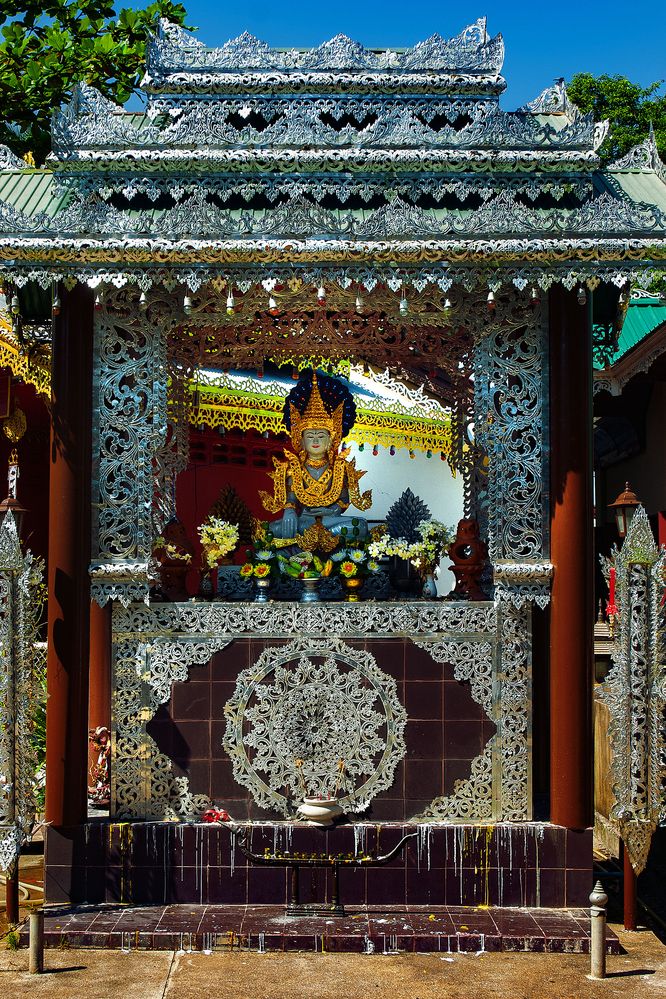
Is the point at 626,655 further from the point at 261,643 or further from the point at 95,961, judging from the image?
the point at 95,961

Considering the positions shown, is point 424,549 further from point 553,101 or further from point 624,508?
point 553,101

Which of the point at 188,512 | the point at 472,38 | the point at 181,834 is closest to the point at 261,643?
the point at 181,834

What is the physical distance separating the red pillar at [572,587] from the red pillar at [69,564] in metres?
3.34

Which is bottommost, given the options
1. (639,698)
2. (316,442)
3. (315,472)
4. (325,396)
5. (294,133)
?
(639,698)

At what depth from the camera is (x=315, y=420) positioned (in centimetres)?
1000

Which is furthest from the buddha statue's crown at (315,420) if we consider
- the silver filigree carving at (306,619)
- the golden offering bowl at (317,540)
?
the silver filigree carving at (306,619)

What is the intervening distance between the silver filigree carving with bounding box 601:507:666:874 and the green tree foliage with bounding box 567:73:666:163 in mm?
16055

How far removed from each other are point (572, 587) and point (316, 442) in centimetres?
277

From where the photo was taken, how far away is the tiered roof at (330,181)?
25.6 feet

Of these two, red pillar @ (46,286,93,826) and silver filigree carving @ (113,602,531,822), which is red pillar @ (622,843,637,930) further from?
red pillar @ (46,286,93,826)

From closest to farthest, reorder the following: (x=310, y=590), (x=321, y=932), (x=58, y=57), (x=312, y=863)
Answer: (x=321, y=932), (x=312, y=863), (x=310, y=590), (x=58, y=57)

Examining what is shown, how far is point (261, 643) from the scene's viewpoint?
A: 843cm

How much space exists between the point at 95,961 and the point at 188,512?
412 inches

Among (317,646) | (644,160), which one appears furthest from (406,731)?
(644,160)
